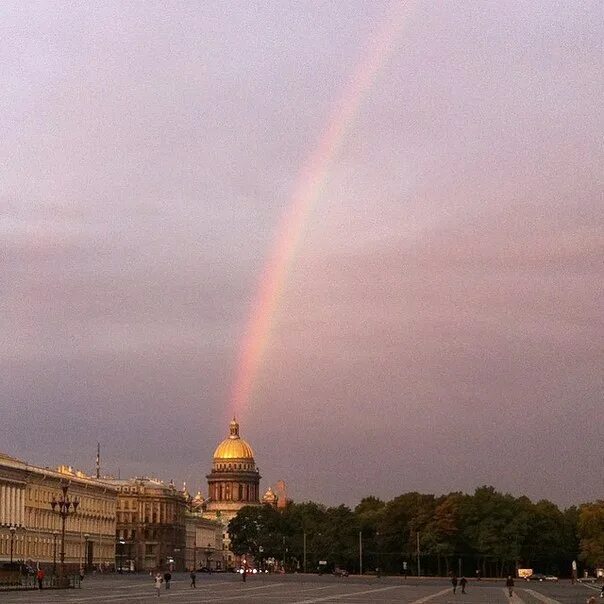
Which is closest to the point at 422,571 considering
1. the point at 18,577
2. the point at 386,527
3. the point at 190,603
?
the point at 386,527

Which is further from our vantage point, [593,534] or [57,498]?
[57,498]

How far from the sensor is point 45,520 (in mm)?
169500

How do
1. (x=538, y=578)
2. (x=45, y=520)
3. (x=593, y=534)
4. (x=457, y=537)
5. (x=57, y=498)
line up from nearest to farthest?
(x=593, y=534)
(x=538, y=578)
(x=457, y=537)
(x=45, y=520)
(x=57, y=498)

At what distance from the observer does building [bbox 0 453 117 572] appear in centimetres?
15325

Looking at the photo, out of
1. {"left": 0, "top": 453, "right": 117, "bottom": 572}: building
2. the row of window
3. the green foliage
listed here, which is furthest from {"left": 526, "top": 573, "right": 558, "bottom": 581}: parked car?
the row of window

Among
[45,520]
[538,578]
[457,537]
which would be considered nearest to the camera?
[538,578]

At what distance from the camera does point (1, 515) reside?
496ft

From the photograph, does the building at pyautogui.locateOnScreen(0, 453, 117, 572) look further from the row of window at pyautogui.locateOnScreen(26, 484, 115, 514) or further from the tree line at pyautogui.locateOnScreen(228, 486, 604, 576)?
the tree line at pyautogui.locateOnScreen(228, 486, 604, 576)

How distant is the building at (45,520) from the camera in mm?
153250

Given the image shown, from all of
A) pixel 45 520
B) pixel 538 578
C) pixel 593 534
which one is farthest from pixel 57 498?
pixel 593 534

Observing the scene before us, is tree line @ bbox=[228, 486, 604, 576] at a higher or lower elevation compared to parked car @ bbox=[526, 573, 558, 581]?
higher

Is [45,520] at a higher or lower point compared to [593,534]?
higher

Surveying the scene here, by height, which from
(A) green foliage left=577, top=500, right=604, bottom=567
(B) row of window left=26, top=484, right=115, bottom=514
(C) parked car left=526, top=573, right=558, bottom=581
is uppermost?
(B) row of window left=26, top=484, right=115, bottom=514

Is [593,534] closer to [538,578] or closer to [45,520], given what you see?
[538,578]
